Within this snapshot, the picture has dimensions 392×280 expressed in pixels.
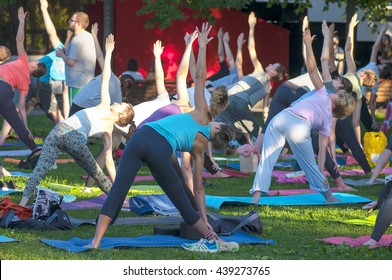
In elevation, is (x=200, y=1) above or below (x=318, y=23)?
above

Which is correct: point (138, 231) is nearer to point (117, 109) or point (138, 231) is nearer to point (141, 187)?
point (117, 109)

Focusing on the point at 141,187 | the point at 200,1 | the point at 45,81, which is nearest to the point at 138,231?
the point at 141,187

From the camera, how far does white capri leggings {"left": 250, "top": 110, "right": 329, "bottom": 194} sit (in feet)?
36.1

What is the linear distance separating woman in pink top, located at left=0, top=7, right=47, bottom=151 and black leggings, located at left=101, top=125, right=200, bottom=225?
5.24 m

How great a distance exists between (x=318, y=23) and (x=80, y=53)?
51.7 feet

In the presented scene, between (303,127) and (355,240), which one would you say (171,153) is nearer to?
(355,240)

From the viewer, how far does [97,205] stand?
11.0 m

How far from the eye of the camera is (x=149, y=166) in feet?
27.0

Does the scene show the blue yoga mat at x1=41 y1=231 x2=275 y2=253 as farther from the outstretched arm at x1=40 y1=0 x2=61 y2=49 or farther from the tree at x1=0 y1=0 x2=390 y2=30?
the tree at x1=0 y1=0 x2=390 y2=30

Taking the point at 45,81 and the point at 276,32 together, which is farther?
the point at 276,32

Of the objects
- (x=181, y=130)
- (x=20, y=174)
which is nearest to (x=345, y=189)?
(x=20, y=174)

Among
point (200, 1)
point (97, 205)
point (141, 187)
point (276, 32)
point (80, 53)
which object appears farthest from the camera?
point (276, 32)

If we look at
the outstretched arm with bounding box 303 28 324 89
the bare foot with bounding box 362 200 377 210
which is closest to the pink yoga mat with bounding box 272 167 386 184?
the bare foot with bounding box 362 200 377 210

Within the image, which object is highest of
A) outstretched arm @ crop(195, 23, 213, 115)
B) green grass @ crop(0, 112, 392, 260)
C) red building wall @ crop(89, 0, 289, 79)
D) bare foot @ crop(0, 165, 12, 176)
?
outstretched arm @ crop(195, 23, 213, 115)
